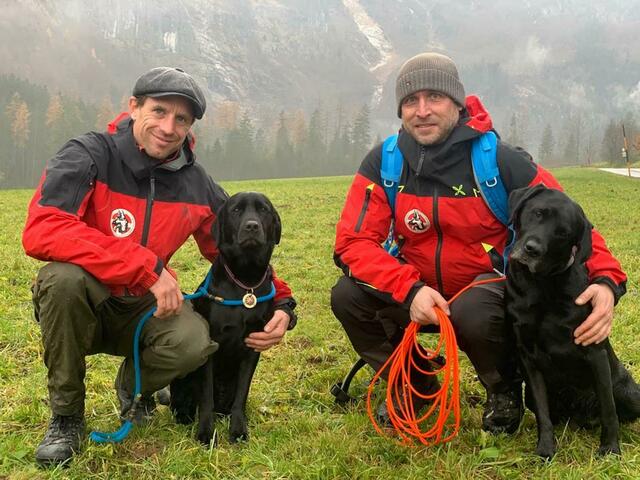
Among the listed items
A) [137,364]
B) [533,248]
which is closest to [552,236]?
[533,248]

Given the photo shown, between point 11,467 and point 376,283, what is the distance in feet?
7.20

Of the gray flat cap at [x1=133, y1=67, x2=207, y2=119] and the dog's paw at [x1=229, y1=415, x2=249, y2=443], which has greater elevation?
the gray flat cap at [x1=133, y1=67, x2=207, y2=119]

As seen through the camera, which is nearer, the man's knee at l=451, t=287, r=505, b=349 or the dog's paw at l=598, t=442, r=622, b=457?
the dog's paw at l=598, t=442, r=622, b=457

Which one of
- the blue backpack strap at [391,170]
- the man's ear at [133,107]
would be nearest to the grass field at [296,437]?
the blue backpack strap at [391,170]

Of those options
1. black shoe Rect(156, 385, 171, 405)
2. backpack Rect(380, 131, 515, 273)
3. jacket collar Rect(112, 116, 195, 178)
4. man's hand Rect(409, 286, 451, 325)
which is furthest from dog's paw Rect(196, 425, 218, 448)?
backpack Rect(380, 131, 515, 273)

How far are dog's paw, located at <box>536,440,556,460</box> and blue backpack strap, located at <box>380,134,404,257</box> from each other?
1430 mm

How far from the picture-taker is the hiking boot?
11.6ft

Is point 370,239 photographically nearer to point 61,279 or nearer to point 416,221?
point 416,221

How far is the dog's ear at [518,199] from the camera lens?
289 cm

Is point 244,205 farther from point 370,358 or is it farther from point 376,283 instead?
point 370,358

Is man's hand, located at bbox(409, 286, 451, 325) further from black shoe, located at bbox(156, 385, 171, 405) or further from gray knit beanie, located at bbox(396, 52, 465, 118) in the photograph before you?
black shoe, located at bbox(156, 385, 171, 405)

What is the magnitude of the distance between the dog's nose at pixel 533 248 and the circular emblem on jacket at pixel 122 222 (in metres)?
2.16

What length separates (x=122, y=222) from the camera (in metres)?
3.18

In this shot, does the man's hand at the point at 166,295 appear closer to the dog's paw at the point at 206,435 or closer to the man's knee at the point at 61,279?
the man's knee at the point at 61,279
